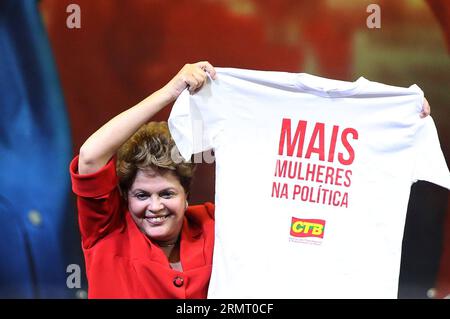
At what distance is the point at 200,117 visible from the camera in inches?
69.8

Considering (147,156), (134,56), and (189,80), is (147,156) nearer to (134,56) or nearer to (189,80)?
(189,80)

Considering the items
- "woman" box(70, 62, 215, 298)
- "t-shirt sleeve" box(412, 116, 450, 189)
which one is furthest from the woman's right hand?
"t-shirt sleeve" box(412, 116, 450, 189)

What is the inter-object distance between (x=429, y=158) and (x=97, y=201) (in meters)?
0.89

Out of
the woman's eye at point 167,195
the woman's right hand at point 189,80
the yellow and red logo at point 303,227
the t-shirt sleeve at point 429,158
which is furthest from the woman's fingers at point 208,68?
the t-shirt sleeve at point 429,158

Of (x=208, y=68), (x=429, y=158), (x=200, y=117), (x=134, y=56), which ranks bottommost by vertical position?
(x=429, y=158)

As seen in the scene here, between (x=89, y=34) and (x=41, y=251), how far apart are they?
0.88 meters

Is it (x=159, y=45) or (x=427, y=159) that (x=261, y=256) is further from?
(x=159, y=45)

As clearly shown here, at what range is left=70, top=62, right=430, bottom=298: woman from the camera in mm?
1627

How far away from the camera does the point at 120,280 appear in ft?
5.45

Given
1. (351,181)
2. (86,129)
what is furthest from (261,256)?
Result: (86,129)

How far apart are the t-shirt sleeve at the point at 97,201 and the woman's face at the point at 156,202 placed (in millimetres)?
57

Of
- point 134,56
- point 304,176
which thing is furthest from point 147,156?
point 134,56

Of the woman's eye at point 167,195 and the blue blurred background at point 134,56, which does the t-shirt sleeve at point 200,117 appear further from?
the blue blurred background at point 134,56

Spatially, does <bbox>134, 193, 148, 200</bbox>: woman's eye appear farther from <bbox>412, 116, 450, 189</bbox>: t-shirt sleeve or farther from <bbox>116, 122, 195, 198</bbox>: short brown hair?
<bbox>412, 116, 450, 189</bbox>: t-shirt sleeve
